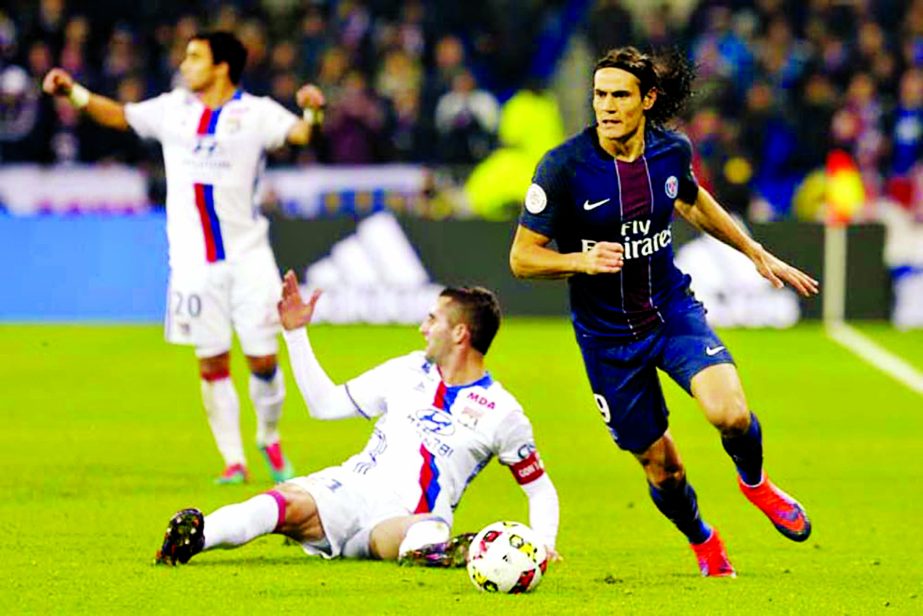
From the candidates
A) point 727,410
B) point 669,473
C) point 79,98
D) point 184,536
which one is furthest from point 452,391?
point 79,98

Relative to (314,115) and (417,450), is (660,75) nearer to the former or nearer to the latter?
(417,450)

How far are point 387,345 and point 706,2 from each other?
28.9 ft

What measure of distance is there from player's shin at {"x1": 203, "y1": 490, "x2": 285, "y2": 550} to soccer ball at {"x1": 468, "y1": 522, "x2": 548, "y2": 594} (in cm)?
84

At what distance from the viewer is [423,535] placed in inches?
332

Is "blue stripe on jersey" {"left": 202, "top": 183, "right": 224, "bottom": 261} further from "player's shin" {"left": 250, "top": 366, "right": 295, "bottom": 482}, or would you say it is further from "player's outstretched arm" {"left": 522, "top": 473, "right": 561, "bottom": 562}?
"player's outstretched arm" {"left": 522, "top": 473, "right": 561, "bottom": 562}

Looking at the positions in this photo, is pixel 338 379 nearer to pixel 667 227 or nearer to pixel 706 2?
pixel 667 227

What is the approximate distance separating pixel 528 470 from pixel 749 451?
2.99 feet

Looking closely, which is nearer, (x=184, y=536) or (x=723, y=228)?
(x=184, y=536)

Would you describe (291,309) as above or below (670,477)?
above

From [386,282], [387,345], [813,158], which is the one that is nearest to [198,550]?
[387,345]

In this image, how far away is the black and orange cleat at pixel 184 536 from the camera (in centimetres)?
808

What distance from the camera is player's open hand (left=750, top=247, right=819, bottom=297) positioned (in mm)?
8609

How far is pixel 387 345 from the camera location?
62.8ft

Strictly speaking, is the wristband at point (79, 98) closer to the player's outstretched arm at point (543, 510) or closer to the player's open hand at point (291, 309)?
the player's open hand at point (291, 309)
